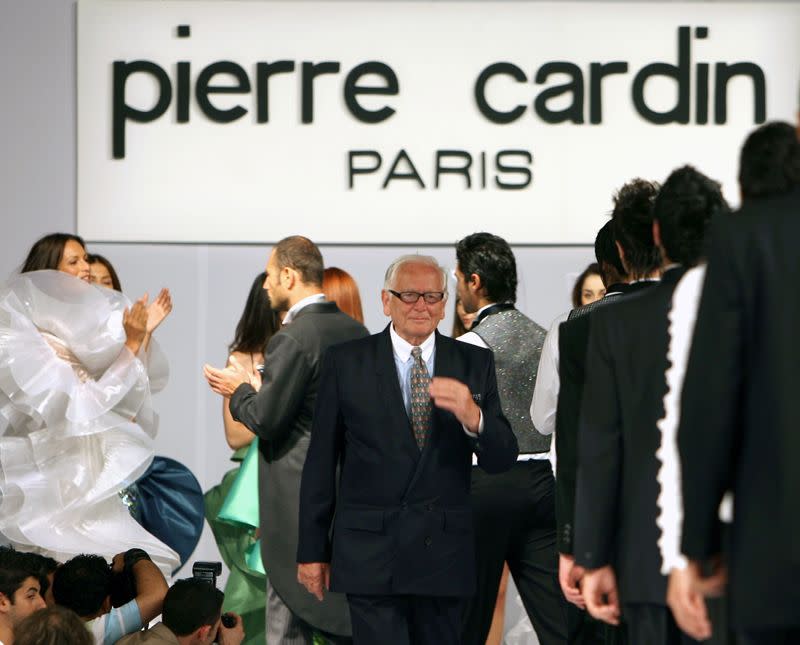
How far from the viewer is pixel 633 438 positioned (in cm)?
267

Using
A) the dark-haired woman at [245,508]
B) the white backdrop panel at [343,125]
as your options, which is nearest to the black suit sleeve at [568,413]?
the dark-haired woman at [245,508]

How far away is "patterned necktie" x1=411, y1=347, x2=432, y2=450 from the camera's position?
Answer: 381cm

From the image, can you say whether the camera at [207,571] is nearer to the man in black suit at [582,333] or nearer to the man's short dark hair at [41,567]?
the man's short dark hair at [41,567]

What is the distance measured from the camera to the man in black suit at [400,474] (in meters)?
3.74

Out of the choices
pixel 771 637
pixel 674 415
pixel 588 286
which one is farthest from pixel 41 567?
pixel 771 637

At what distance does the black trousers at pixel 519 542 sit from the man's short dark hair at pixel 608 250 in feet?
3.00

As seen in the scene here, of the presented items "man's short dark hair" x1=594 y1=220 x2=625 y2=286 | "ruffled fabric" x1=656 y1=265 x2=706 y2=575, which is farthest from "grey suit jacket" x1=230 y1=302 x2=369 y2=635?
"ruffled fabric" x1=656 y1=265 x2=706 y2=575

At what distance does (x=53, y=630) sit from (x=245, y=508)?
1730mm

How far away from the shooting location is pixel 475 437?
375 centimetres

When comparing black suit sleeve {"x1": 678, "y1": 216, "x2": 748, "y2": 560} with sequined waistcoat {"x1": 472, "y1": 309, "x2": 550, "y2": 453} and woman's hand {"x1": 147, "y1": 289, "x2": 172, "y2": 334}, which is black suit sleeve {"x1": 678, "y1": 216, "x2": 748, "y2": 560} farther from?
woman's hand {"x1": 147, "y1": 289, "x2": 172, "y2": 334}

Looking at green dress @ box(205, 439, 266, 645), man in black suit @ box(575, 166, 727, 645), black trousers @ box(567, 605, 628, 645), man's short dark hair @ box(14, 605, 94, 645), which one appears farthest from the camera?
green dress @ box(205, 439, 266, 645)

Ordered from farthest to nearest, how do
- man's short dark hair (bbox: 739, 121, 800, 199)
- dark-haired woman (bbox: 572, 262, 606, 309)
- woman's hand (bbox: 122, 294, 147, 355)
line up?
dark-haired woman (bbox: 572, 262, 606, 309), woman's hand (bbox: 122, 294, 147, 355), man's short dark hair (bbox: 739, 121, 800, 199)

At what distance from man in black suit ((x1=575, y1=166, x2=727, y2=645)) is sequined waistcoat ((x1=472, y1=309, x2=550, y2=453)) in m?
1.79

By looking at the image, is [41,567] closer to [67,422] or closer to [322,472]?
[67,422]
